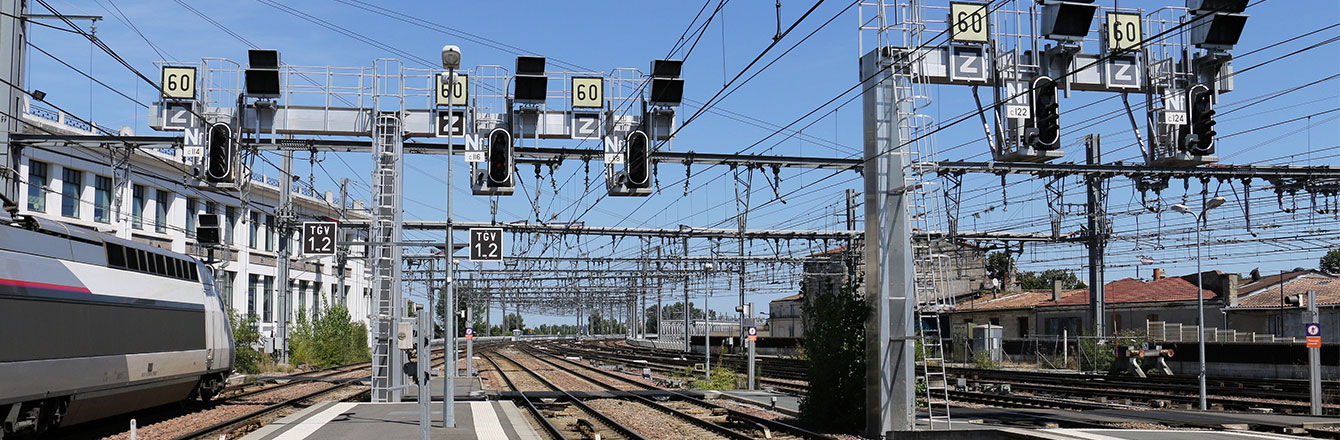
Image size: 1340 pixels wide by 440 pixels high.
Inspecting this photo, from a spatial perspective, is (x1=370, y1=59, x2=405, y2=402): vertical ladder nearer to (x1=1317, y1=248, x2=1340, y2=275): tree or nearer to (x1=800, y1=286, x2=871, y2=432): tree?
(x1=800, y1=286, x2=871, y2=432): tree

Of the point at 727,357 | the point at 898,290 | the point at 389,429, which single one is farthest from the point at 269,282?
the point at 898,290

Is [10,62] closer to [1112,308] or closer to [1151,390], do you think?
[1151,390]

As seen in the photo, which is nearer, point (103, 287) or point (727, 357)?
point (103, 287)

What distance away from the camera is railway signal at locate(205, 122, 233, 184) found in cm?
2205

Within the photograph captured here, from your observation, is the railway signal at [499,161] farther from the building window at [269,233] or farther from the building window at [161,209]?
the building window at [269,233]

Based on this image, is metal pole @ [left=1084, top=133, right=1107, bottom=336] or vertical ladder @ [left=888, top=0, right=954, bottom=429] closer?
vertical ladder @ [left=888, top=0, right=954, bottom=429]

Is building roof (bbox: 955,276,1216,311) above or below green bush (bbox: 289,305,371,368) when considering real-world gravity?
above

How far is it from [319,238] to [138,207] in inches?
1206

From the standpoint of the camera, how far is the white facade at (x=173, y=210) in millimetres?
43031

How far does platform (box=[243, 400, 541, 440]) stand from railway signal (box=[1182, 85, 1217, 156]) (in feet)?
43.4

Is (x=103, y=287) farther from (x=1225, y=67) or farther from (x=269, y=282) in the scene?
(x=269, y=282)

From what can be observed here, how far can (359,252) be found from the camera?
237 ft

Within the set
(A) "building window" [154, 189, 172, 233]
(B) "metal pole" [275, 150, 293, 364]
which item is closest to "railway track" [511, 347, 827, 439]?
(B) "metal pole" [275, 150, 293, 364]

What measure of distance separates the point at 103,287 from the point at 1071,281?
361 feet
